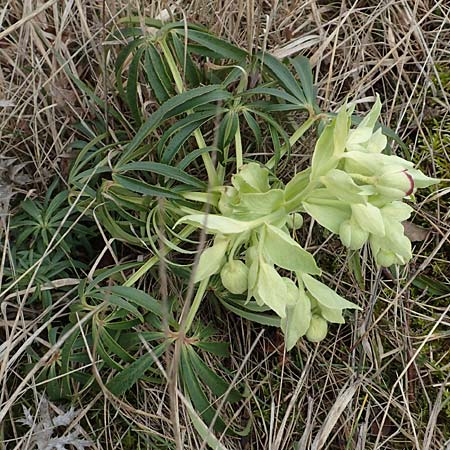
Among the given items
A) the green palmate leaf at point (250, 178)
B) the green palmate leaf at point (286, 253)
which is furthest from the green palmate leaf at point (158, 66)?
the green palmate leaf at point (286, 253)

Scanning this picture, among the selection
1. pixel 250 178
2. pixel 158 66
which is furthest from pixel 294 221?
pixel 158 66

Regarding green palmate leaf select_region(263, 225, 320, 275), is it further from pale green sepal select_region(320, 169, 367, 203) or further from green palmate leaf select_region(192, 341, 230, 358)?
green palmate leaf select_region(192, 341, 230, 358)

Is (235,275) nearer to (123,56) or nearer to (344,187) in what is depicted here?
(344,187)

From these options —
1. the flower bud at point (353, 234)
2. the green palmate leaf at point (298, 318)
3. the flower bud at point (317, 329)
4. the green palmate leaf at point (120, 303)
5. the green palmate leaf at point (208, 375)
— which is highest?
the flower bud at point (353, 234)

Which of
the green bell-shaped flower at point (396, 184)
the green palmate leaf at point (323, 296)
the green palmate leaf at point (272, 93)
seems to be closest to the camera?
the green bell-shaped flower at point (396, 184)

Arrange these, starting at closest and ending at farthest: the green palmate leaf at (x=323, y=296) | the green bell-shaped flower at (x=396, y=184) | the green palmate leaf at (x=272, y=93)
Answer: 1. the green bell-shaped flower at (x=396, y=184)
2. the green palmate leaf at (x=323, y=296)
3. the green palmate leaf at (x=272, y=93)

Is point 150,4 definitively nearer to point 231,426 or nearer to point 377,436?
point 231,426

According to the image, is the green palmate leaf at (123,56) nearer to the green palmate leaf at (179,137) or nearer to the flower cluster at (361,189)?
the green palmate leaf at (179,137)
